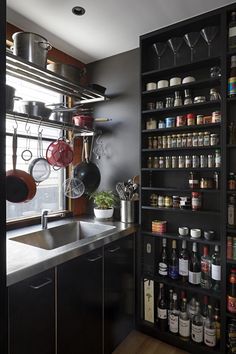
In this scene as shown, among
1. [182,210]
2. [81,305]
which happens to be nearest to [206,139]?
[182,210]

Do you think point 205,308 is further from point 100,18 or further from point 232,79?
point 100,18

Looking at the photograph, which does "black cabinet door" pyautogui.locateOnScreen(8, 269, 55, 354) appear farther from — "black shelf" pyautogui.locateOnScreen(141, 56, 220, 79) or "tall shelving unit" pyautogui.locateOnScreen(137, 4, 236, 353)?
"black shelf" pyautogui.locateOnScreen(141, 56, 220, 79)

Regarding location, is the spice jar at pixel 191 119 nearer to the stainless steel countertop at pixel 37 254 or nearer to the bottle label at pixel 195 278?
the stainless steel countertop at pixel 37 254

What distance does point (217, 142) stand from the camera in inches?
66.5

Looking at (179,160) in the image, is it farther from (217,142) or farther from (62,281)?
(62,281)

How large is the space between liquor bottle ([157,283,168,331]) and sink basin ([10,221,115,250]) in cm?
69

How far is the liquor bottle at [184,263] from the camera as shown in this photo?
1818mm

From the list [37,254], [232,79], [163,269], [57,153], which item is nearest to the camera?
[37,254]

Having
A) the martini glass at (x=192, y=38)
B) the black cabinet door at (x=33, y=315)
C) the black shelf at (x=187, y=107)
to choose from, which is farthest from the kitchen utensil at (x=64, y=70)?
the black cabinet door at (x=33, y=315)

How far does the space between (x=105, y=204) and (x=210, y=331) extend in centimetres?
122

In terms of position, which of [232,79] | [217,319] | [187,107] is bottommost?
[217,319]

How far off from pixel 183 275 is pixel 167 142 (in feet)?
3.36

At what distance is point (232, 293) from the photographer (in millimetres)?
1602

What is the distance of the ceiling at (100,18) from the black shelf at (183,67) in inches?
12.8
